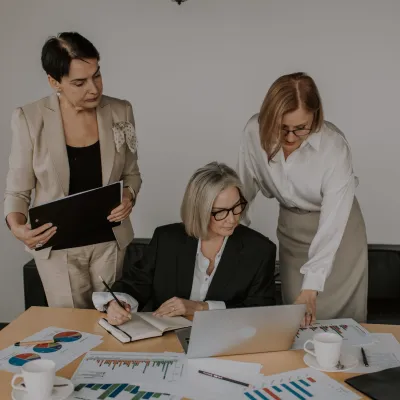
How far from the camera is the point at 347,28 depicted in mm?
3535

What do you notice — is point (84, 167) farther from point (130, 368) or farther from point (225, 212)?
point (130, 368)

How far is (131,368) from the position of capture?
1.72 metres

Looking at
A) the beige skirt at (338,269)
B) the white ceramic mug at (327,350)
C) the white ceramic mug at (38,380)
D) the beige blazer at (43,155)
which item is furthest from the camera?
the beige skirt at (338,269)

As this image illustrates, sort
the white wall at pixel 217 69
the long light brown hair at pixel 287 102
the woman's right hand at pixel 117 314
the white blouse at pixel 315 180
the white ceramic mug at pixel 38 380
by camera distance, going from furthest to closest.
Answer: the white wall at pixel 217 69 → the white blouse at pixel 315 180 → the long light brown hair at pixel 287 102 → the woman's right hand at pixel 117 314 → the white ceramic mug at pixel 38 380

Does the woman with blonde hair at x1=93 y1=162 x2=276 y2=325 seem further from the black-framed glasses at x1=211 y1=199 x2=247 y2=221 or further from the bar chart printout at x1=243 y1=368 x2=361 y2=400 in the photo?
the bar chart printout at x1=243 y1=368 x2=361 y2=400

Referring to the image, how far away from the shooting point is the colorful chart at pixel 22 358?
1.74 m

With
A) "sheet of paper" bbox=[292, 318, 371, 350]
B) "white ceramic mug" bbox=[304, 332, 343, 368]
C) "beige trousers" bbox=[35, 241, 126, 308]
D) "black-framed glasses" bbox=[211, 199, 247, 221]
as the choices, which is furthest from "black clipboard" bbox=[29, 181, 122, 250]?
"white ceramic mug" bbox=[304, 332, 343, 368]

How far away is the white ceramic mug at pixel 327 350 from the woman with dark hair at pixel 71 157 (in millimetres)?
1026

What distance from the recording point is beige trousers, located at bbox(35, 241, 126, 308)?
2523mm

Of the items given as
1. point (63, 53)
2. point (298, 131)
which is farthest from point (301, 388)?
point (63, 53)

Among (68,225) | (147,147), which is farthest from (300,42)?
(68,225)

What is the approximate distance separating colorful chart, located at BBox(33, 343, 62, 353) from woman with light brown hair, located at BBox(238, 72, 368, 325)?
2.64ft

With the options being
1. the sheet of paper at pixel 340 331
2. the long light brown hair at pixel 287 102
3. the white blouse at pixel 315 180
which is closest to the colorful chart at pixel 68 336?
the sheet of paper at pixel 340 331

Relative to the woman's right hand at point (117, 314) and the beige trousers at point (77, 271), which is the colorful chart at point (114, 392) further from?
the beige trousers at point (77, 271)
